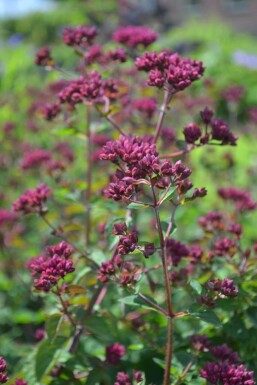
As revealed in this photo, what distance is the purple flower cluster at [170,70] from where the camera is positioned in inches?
85.3

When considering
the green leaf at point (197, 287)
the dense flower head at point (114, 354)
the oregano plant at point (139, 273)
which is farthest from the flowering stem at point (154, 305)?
the dense flower head at point (114, 354)

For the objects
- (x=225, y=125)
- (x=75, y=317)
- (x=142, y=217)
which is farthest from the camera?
(x=142, y=217)

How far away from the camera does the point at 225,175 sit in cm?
523

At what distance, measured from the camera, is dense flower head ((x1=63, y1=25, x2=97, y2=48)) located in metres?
2.95

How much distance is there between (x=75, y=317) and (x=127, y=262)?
0.35 meters

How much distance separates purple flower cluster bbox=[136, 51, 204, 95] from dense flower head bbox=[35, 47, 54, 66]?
83 cm

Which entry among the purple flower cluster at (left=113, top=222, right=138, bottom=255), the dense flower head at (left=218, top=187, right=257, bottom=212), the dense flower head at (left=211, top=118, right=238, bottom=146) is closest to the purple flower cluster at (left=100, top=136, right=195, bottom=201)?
the purple flower cluster at (left=113, top=222, right=138, bottom=255)

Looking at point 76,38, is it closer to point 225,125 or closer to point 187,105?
point 225,125

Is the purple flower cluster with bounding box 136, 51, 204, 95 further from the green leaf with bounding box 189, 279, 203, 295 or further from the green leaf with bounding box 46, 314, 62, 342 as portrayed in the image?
the green leaf with bounding box 46, 314, 62, 342

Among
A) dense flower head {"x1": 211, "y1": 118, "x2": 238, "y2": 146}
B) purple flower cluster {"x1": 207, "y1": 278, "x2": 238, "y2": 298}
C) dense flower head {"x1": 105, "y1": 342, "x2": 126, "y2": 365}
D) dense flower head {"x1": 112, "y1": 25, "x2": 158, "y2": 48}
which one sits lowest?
dense flower head {"x1": 105, "y1": 342, "x2": 126, "y2": 365}

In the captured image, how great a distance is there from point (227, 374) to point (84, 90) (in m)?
1.22

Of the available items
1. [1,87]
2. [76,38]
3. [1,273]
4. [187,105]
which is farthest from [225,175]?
[1,87]

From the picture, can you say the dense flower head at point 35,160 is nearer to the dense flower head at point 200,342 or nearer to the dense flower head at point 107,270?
the dense flower head at point 107,270

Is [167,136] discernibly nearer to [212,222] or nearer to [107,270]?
[212,222]
